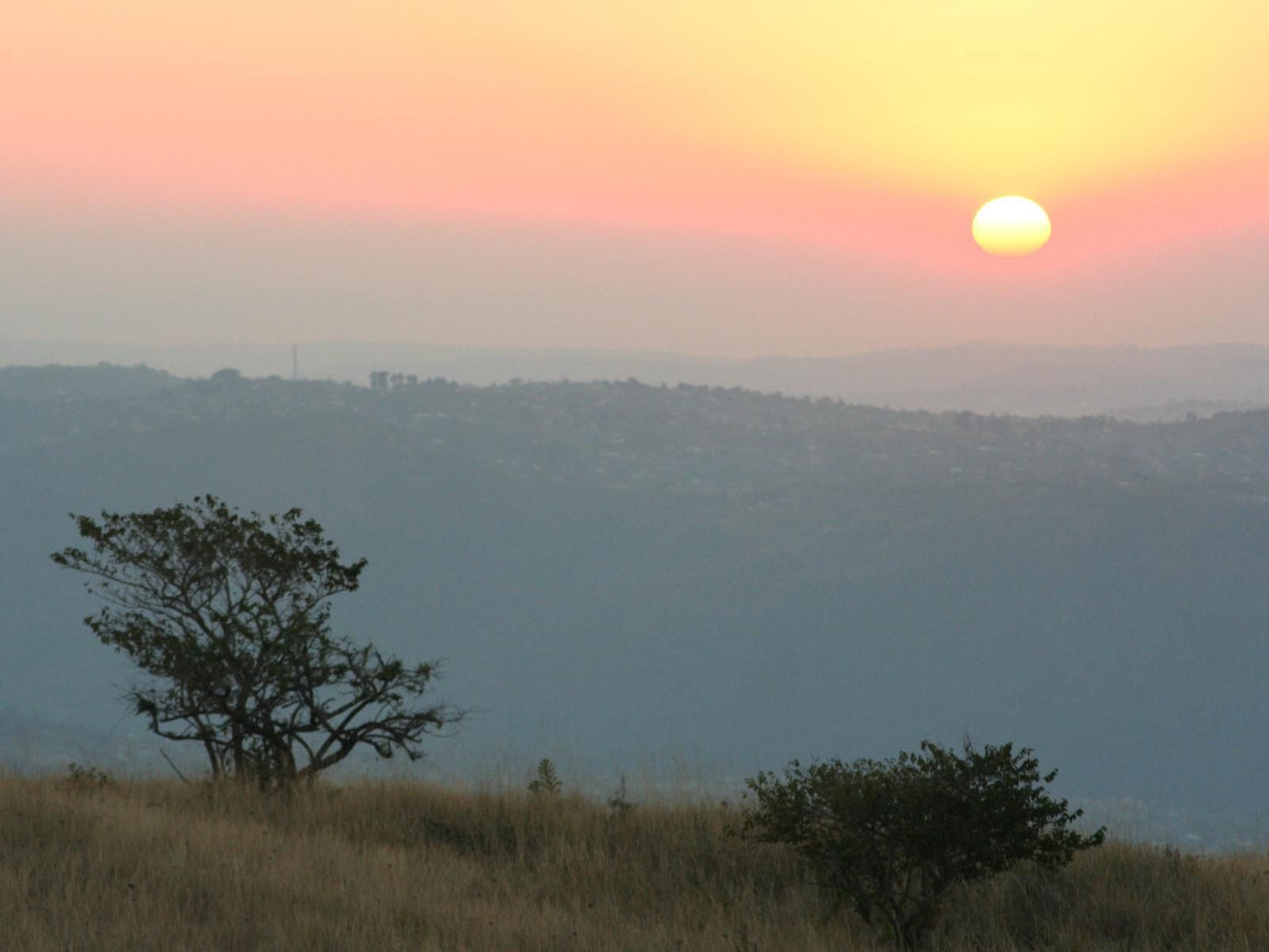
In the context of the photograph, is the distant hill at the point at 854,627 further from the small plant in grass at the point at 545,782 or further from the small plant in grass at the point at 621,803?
the small plant in grass at the point at 621,803

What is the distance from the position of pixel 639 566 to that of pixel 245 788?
176 m

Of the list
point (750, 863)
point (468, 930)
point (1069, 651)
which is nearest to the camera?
point (468, 930)

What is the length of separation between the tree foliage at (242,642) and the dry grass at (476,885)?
0.77m

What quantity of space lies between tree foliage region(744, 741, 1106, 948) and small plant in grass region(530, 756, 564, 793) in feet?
9.60

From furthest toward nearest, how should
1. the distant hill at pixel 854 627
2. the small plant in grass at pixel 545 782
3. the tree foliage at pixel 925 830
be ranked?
the distant hill at pixel 854 627 < the small plant in grass at pixel 545 782 < the tree foliage at pixel 925 830

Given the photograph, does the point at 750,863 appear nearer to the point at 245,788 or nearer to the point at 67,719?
the point at 245,788

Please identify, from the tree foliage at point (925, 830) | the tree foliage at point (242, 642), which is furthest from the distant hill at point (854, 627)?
the tree foliage at point (925, 830)

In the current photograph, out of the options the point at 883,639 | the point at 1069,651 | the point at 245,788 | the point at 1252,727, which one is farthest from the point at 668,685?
the point at 245,788

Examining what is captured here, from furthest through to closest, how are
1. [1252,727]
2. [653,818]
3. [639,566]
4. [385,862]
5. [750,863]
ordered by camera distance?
[639,566] < [1252,727] < [653,818] < [750,863] < [385,862]

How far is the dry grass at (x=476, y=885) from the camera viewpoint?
6254 millimetres

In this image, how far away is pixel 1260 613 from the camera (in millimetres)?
155750

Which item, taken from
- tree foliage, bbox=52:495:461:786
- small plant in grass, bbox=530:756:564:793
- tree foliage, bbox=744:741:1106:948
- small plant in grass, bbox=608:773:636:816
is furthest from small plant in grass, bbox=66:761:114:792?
tree foliage, bbox=744:741:1106:948

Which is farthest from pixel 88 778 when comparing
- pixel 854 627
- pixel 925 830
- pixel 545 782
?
pixel 854 627

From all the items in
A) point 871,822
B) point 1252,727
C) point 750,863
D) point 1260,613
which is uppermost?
point 871,822
